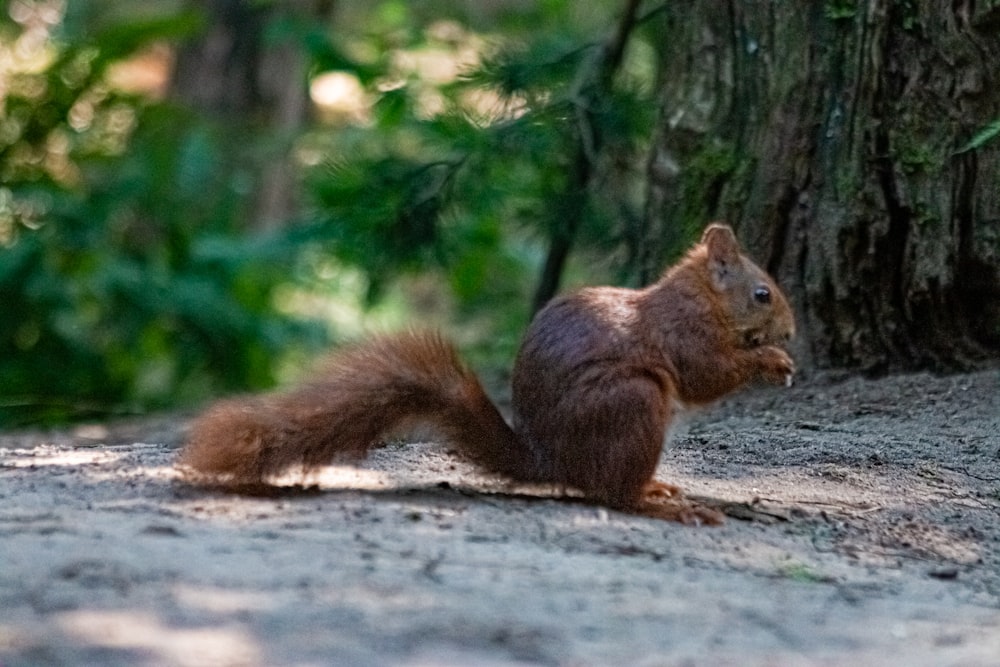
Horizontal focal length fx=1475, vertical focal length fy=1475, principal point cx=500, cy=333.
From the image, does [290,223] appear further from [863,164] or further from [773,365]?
[773,365]

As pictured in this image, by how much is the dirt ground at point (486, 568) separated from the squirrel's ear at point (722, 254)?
1.91ft

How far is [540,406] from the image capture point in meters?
3.61

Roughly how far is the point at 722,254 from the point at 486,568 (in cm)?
156

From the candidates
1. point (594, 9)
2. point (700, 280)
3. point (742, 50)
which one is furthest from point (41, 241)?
point (700, 280)

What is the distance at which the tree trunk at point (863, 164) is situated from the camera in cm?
498

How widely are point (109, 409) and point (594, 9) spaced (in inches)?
147

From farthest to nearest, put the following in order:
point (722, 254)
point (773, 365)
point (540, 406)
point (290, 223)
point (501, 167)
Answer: point (290, 223)
point (501, 167)
point (722, 254)
point (773, 365)
point (540, 406)

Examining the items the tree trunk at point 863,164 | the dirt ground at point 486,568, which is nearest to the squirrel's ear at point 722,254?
the dirt ground at point 486,568

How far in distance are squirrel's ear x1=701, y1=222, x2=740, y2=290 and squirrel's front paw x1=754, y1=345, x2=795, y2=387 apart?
0.25 metres

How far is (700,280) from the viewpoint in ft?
13.1

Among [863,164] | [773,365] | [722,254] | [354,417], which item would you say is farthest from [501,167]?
[354,417]

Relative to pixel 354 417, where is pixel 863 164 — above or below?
above

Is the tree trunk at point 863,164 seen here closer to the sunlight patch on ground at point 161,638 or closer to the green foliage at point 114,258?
the green foliage at point 114,258

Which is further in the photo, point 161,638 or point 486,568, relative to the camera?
point 486,568
